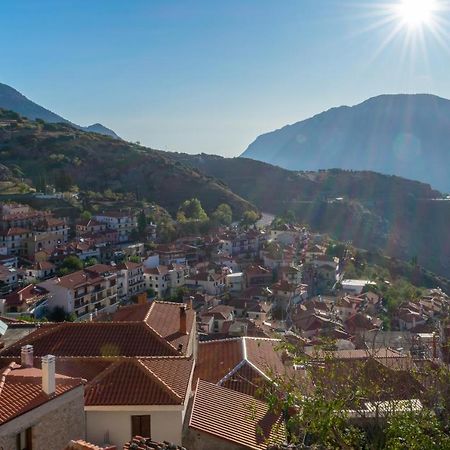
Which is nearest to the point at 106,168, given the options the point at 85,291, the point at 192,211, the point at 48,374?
the point at 192,211

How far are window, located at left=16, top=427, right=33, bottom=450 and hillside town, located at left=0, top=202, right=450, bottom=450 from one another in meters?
0.03

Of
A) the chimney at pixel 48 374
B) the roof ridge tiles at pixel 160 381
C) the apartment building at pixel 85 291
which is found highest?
the chimney at pixel 48 374

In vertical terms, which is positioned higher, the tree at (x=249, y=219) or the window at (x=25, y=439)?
the window at (x=25, y=439)

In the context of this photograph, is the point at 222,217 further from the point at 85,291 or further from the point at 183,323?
the point at 183,323

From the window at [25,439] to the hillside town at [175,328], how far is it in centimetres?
3

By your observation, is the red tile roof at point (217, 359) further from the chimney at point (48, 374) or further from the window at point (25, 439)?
the window at point (25, 439)

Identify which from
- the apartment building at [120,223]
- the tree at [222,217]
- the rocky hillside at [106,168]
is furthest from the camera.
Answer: the rocky hillside at [106,168]

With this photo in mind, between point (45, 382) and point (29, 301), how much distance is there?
30724 millimetres

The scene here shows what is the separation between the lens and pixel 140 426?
10148 mm

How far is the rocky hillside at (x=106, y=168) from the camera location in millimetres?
96562

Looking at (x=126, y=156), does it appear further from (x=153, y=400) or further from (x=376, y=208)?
(x=153, y=400)

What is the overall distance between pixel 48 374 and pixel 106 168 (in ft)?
322

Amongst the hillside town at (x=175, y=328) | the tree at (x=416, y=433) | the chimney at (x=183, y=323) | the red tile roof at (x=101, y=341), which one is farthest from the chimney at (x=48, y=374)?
the chimney at (x=183, y=323)

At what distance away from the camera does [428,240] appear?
12038 centimetres
